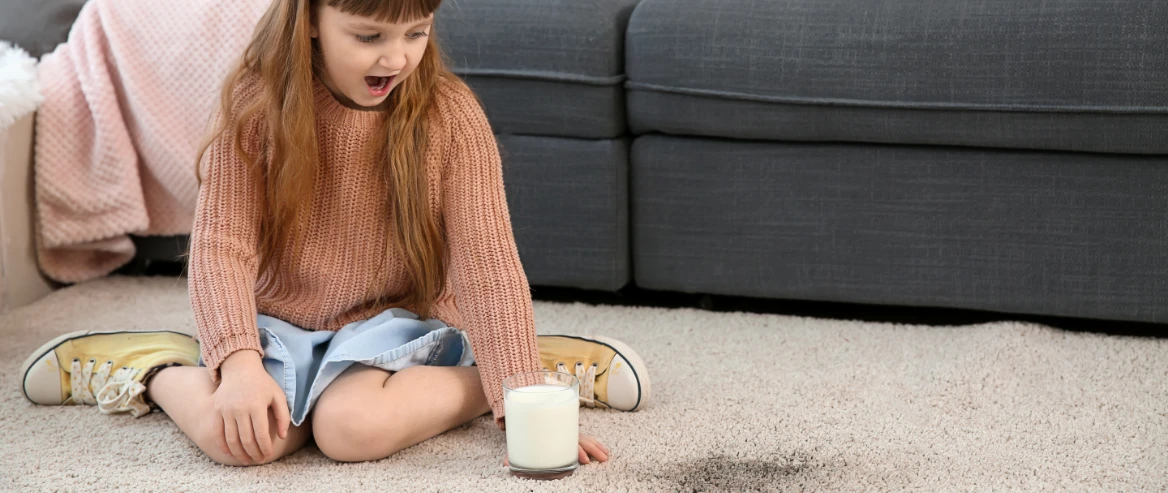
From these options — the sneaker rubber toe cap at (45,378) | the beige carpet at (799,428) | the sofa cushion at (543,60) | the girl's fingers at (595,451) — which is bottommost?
the beige carpet at (799,428)

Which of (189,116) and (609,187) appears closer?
(609,187)

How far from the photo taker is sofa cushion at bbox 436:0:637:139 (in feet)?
5.51

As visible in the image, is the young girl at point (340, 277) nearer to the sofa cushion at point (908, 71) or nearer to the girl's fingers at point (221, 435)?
the girl's fingers at point (221, 435)

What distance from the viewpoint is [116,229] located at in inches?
73.8

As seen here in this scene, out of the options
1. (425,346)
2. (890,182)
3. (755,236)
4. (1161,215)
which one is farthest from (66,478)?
(1161,215)

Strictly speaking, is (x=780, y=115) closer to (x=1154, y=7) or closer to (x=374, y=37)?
(x=1154, y=7)

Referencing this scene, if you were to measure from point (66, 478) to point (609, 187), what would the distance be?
848 millimetres

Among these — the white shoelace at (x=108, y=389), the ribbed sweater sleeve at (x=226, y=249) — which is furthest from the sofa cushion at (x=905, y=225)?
the white shoelace at (x=108, y=389)

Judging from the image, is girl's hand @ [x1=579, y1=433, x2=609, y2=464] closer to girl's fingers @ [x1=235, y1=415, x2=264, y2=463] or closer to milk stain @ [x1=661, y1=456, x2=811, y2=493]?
milk stain @ [x1=661, y1=456, x2=811, y2=493]

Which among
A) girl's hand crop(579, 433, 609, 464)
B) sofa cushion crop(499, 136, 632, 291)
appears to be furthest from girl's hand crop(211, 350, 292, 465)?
sofa cushion crop(499, 136, 632, 291)

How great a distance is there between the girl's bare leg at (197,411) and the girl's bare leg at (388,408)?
0.04 m

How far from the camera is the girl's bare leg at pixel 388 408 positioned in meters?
1.18

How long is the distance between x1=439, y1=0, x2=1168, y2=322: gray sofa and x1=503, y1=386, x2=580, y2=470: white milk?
64cm

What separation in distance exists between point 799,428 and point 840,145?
51 cm
